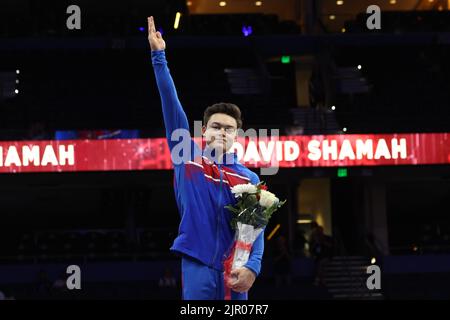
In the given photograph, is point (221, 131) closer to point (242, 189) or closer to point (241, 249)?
point (242, 189)

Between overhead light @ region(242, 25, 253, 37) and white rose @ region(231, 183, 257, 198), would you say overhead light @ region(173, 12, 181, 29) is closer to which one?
overhead light @ region(242, 25, 253, 37)

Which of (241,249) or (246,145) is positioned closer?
(241,249)

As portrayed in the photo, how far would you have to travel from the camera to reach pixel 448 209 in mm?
26203

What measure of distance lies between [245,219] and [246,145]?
1617cm

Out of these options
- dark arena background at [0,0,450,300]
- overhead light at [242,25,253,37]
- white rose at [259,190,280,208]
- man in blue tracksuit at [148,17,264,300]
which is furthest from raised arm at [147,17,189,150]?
overhead light at [242,25,253,37]

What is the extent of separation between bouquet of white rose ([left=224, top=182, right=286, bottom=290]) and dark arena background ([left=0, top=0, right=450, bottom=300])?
1333 cm

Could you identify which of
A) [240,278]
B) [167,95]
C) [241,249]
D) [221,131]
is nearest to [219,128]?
[221,131]

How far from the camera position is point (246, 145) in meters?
20.9

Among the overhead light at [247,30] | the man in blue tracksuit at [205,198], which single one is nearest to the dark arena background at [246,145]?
the overhead light at [247,30]

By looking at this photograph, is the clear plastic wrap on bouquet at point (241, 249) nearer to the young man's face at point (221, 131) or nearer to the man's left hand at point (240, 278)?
the man's left hand at point (240, 278)

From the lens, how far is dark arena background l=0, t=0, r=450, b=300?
21031 mm

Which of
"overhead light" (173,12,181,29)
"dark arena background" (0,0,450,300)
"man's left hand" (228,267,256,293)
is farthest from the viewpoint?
"overhead light" (173,12,181,29)

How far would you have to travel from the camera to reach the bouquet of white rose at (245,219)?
479 cm

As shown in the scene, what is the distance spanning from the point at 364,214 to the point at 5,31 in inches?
460
